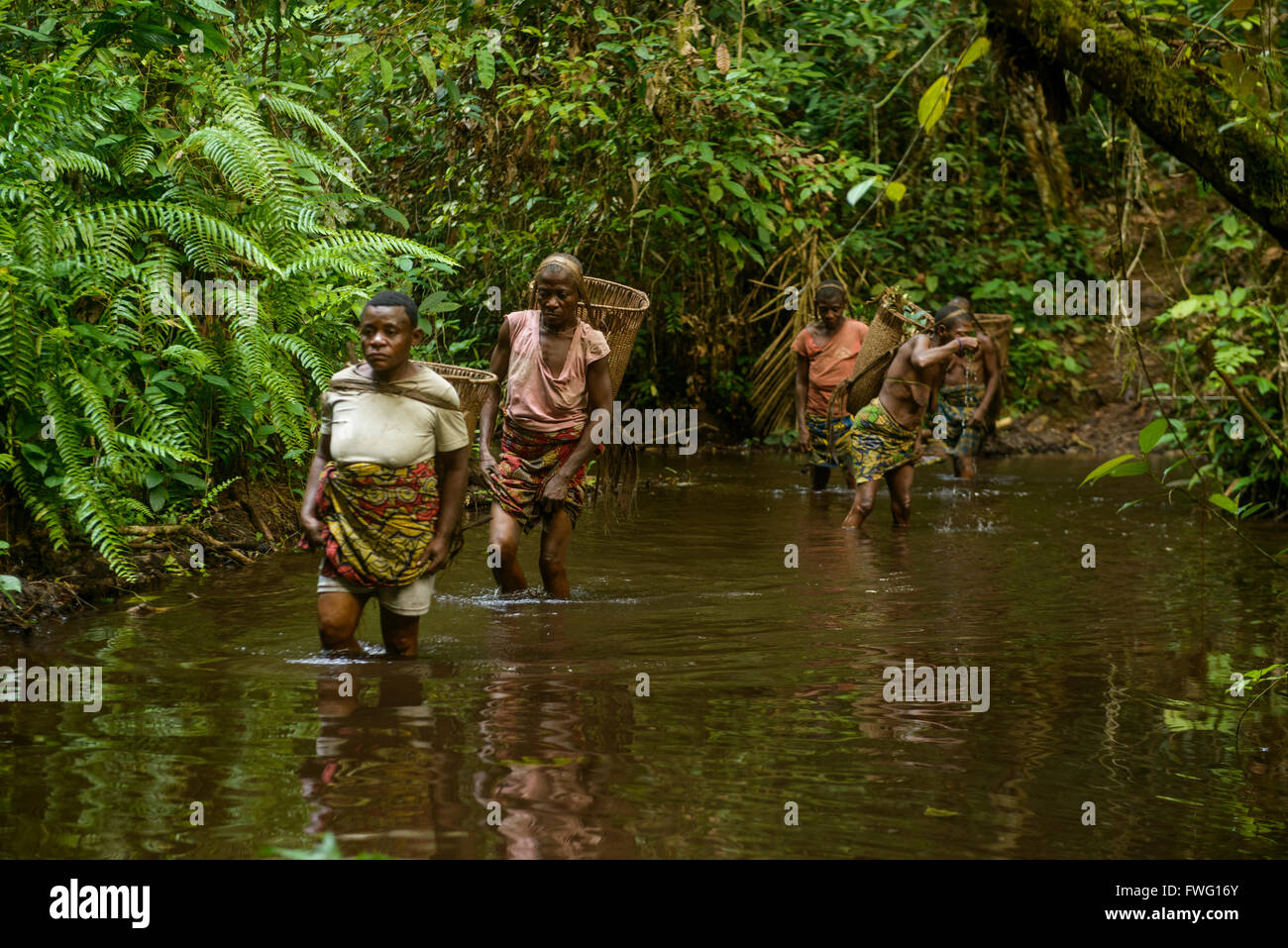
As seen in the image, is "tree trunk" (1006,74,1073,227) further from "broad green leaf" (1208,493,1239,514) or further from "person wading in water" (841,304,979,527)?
"broad green leaf" (1208,493,1239,514)

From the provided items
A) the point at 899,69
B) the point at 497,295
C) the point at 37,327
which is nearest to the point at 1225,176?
the point at 37,327

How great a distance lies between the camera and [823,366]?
40.0ft

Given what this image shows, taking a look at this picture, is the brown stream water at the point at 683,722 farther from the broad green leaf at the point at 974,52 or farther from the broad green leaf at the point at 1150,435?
the broad green leaf at the point at 974,52

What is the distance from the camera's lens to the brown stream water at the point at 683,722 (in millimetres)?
3881

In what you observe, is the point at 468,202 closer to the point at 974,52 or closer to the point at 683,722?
the point at 683,722

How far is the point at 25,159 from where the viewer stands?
25.2 ft

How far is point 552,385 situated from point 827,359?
5.43 m

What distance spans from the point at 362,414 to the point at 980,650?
9.47 feet

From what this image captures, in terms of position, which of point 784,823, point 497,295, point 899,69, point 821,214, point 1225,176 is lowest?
point 784,823

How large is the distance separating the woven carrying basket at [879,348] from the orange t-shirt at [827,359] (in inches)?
19.5

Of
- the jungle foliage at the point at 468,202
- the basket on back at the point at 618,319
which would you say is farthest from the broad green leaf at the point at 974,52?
the basket on back at the point at 618,319

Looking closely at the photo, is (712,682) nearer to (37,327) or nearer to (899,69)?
(37,327)

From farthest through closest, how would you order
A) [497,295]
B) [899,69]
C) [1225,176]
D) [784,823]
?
[899,69] < [497,295] < [784,823] < [1225,176]

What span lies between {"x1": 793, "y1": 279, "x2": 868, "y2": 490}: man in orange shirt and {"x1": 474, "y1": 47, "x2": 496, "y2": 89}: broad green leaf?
326 centimetres
